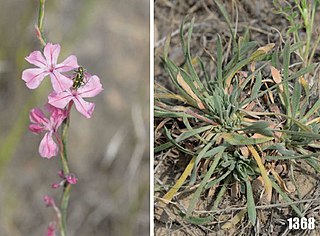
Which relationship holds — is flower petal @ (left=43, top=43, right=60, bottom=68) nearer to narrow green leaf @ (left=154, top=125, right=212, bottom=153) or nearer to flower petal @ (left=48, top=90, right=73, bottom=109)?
flower petal @ (left=48, top=90, right=73, bottom=109)

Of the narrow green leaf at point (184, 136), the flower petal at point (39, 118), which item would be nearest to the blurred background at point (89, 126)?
the narrow green leaf at point (184, 136)

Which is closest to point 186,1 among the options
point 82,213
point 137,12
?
point 137,12

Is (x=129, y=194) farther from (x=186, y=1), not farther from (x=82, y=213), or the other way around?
(x=186, y=1)

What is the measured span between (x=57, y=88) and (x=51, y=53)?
0.03 m

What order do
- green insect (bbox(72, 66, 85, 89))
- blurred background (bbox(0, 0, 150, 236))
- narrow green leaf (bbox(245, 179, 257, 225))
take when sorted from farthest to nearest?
blurred background (bbox(0, 0, 150, 236)) < narrow green leaf (bbox(245, 179, 257, 225)) < green insect (bbox(72, 66, 85, 89))

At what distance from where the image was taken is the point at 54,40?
3.56ft

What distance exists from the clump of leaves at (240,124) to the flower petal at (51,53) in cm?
23

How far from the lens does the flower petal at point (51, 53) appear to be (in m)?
0.63

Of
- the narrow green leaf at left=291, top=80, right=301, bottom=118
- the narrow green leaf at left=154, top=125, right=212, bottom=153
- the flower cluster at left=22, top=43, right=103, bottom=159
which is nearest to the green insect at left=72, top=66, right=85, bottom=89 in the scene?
the flower cluster at left=22, top=43, right=103, bottom=159

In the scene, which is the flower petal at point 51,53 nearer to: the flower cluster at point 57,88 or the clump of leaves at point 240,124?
the flower cluster at point 57,88

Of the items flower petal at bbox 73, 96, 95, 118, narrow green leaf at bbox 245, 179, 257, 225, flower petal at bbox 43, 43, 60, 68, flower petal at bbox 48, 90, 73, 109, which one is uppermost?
flower petal at bbox 43, 43, 60, 68

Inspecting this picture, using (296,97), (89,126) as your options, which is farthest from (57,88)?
(89,126)

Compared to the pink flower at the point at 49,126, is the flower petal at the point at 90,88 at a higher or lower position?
higher

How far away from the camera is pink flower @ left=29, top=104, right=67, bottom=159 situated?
2.08 ft
